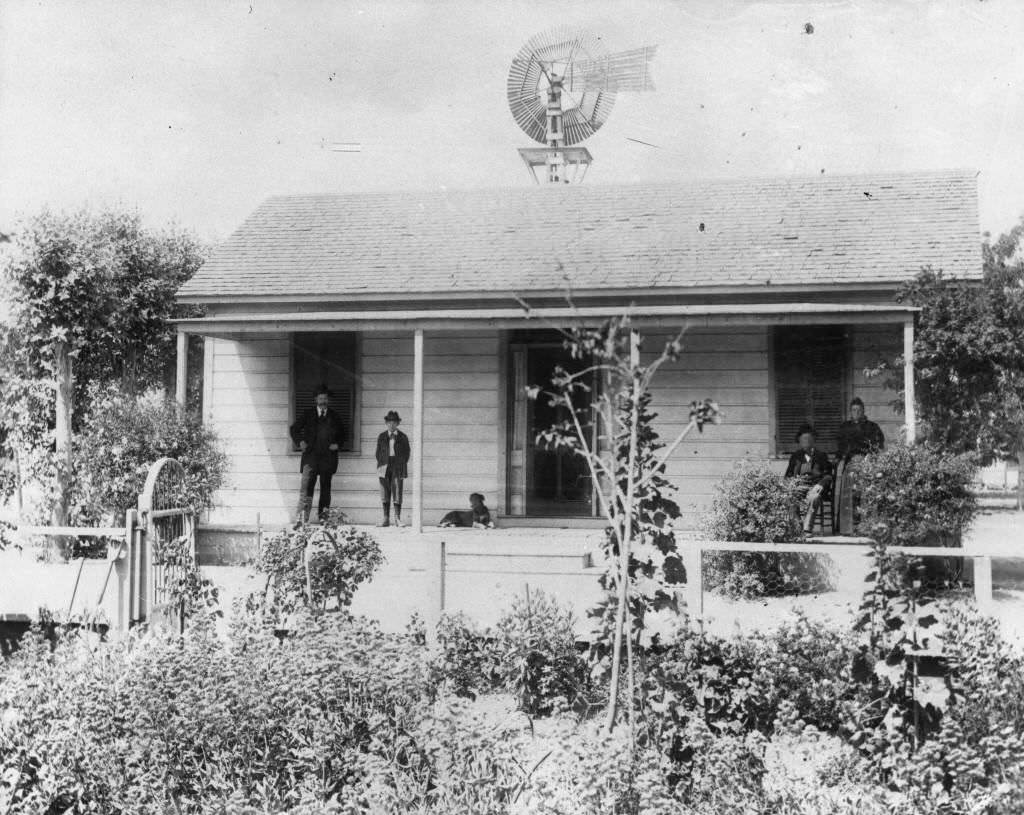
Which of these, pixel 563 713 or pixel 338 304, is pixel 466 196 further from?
pixel 563 713

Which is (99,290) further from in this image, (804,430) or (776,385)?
(804,430)

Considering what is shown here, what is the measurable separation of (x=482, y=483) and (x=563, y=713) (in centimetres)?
805

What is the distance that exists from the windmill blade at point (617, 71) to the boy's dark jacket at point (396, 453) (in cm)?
723

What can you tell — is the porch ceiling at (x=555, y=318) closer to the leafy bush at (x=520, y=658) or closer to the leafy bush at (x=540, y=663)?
the leafy bush at (x=520, y=658)

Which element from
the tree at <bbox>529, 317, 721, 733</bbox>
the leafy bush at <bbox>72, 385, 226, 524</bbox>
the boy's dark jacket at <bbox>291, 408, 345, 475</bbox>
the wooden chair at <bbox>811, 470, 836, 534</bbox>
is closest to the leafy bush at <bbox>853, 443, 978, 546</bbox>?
the wooden chair at <bbox>811, 470, 836, 534</bbox>

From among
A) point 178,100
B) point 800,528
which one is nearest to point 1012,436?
point 800,528

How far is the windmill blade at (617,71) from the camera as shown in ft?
53.4

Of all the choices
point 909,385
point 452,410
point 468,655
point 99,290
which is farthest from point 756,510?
point 99,290

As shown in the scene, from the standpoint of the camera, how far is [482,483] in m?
13.7

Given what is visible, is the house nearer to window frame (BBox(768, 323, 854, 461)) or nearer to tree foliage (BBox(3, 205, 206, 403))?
window frame (BBox(768, 323, 854, 461))

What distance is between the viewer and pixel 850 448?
38.7 ft

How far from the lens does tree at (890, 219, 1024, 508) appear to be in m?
9.99

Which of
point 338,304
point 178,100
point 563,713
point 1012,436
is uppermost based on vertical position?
point 178,100

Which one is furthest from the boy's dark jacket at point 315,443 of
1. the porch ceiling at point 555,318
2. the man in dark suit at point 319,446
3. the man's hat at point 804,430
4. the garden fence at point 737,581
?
the man's hat at point 804,430
